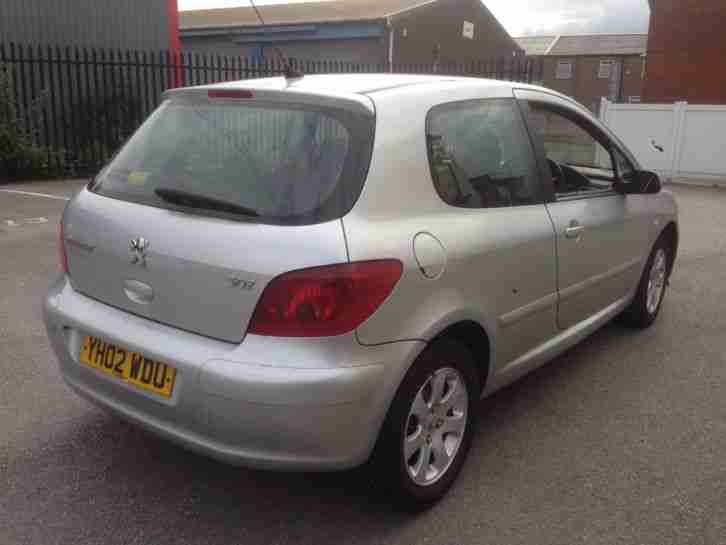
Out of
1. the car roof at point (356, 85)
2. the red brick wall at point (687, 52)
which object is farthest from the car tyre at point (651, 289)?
the red brick wall at point (687, 52)

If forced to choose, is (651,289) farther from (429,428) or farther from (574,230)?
(429,428)

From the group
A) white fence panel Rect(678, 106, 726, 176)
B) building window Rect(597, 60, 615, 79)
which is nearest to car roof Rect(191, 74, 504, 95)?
white fence panel Rect(678, 106, 726, 176)

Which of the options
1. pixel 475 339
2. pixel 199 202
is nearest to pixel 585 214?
pixel 475 339

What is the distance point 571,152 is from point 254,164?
3.16 m

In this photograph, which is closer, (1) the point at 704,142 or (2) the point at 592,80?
A: (1) the point at 704,142

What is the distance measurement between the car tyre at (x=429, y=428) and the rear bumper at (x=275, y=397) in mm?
107

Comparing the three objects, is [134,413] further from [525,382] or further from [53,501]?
[525,382]

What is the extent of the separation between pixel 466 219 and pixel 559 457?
1.23 metres

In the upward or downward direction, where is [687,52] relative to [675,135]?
upward

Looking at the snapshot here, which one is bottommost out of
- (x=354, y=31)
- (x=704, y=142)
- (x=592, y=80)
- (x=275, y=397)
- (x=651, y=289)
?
(x=651, y=289)

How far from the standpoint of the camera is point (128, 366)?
2.64m

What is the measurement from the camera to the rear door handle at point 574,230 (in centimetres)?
359

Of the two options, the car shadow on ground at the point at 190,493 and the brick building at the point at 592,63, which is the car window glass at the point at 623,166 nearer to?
the car shadow on ground at the point at 190,493

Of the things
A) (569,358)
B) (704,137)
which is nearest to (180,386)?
(569,358)
